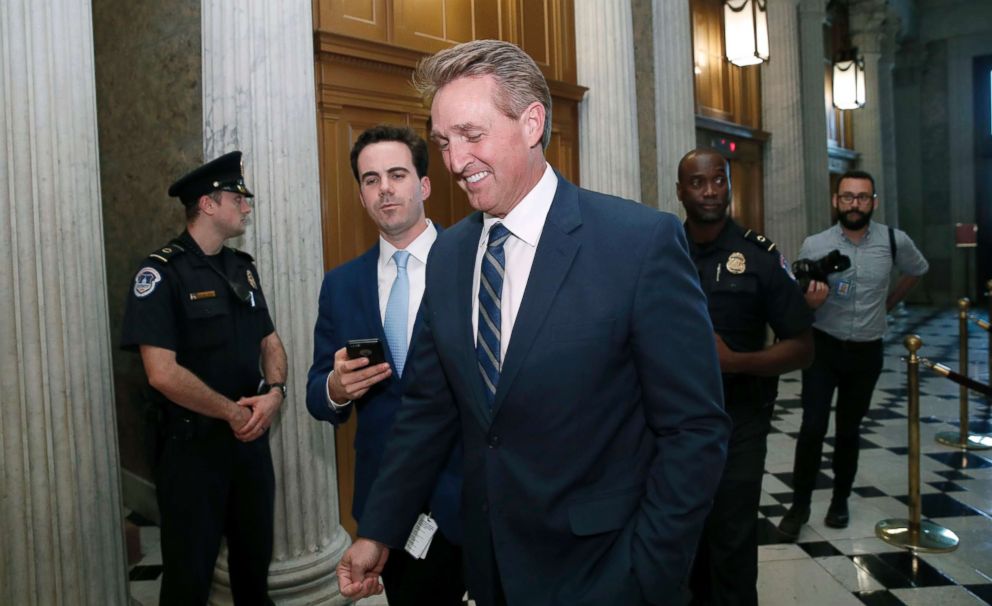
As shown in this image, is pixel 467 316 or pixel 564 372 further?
pixel 467 316

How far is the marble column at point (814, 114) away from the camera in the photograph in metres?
10.3

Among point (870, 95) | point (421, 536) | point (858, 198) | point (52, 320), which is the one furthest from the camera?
point (870, 95)

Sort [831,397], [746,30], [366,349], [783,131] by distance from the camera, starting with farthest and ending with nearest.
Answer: [783,131] → [746,30] → [831,397] → [366,349]

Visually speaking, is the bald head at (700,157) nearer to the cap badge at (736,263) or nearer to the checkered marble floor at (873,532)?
the cap badge at (736,263)

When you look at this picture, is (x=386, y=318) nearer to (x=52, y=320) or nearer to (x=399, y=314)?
(x=399, y=314)

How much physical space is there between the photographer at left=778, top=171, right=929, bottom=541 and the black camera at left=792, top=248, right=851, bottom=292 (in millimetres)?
453

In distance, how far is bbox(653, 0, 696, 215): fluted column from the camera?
5875mm

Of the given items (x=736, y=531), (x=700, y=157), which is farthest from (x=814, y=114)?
(x=736, y=531)

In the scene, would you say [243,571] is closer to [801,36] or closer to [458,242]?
[458,242]

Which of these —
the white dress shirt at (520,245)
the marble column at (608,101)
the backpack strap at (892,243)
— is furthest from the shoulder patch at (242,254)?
the backpack strap at (892,243)

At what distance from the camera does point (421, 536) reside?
1.66 m

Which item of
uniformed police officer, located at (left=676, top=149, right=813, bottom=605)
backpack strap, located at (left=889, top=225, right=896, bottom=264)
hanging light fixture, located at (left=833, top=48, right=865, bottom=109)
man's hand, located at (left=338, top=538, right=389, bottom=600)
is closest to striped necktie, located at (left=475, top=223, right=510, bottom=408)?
man's hand, located at (left=338, top=538, right=389, bottom=600)

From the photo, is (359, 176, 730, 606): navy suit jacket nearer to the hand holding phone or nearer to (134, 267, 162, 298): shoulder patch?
the hand holding phone

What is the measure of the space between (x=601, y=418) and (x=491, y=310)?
0.96 feet
